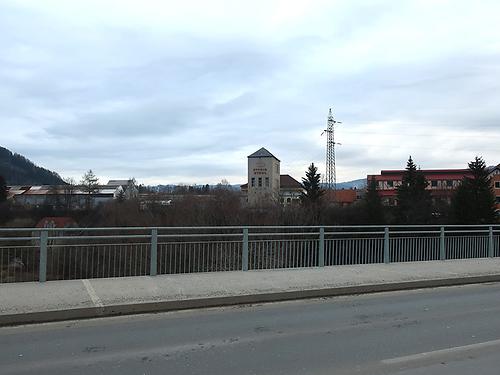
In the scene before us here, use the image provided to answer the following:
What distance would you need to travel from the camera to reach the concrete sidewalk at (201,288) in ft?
26.8

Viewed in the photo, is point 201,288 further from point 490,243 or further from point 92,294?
point 490,243

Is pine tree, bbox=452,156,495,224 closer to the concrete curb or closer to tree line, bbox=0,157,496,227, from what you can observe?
tree line, bbox=0,157,496,227

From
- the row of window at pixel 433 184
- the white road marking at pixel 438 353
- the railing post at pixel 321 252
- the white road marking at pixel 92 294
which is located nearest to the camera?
the white road marking at pixel 438 353

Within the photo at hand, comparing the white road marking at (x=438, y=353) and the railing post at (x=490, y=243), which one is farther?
the railing post at (x=490, y=243)

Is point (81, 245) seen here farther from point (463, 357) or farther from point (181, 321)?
point (463, 357)

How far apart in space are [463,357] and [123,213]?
227 feet

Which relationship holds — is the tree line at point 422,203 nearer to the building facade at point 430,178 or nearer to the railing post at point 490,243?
the building facade at point 430,178

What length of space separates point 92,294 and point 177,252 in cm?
318

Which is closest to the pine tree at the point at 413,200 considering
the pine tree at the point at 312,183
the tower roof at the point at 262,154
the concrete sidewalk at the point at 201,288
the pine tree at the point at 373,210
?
the pine tree at the point at 373,210

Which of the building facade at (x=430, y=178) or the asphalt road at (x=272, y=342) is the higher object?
the building facade at (x=430, y=178)

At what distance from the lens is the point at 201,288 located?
9945mm

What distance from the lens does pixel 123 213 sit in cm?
7206

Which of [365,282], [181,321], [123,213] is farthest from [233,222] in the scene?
[181,321]

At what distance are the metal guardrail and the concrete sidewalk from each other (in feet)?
2.24
